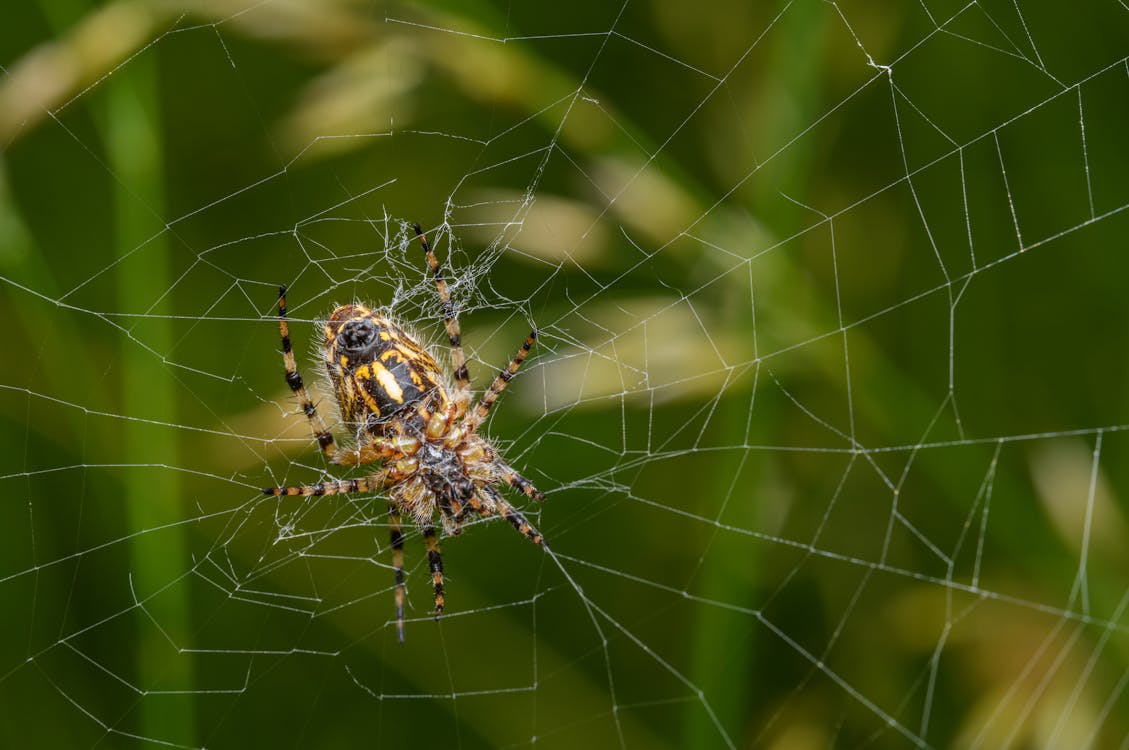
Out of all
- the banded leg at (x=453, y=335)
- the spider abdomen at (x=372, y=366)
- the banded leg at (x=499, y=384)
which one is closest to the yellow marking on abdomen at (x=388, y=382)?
the spider abdomen at (x=372, y=366)

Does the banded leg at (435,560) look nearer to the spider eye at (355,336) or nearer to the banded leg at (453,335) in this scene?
the banded leg at (453,335)

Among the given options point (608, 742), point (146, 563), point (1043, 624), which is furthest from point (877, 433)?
point (146, 563)

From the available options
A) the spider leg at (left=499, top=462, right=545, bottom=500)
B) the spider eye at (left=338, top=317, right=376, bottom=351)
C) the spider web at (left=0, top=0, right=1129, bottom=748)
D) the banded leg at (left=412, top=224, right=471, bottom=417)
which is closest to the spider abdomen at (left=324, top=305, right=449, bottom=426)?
the spider eye at (left=338, top=317, right=376, bottom=351)

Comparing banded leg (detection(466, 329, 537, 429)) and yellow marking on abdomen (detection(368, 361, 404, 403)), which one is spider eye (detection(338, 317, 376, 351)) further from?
banded leg (detection(466, 329, 537, 429))

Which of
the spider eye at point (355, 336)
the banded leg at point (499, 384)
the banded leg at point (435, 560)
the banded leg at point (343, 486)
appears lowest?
the banded leg at point (435, 560)

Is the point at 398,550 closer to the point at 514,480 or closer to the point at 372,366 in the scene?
the point at 514,480

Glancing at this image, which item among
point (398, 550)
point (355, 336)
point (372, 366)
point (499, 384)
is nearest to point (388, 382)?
point (372, 366)
